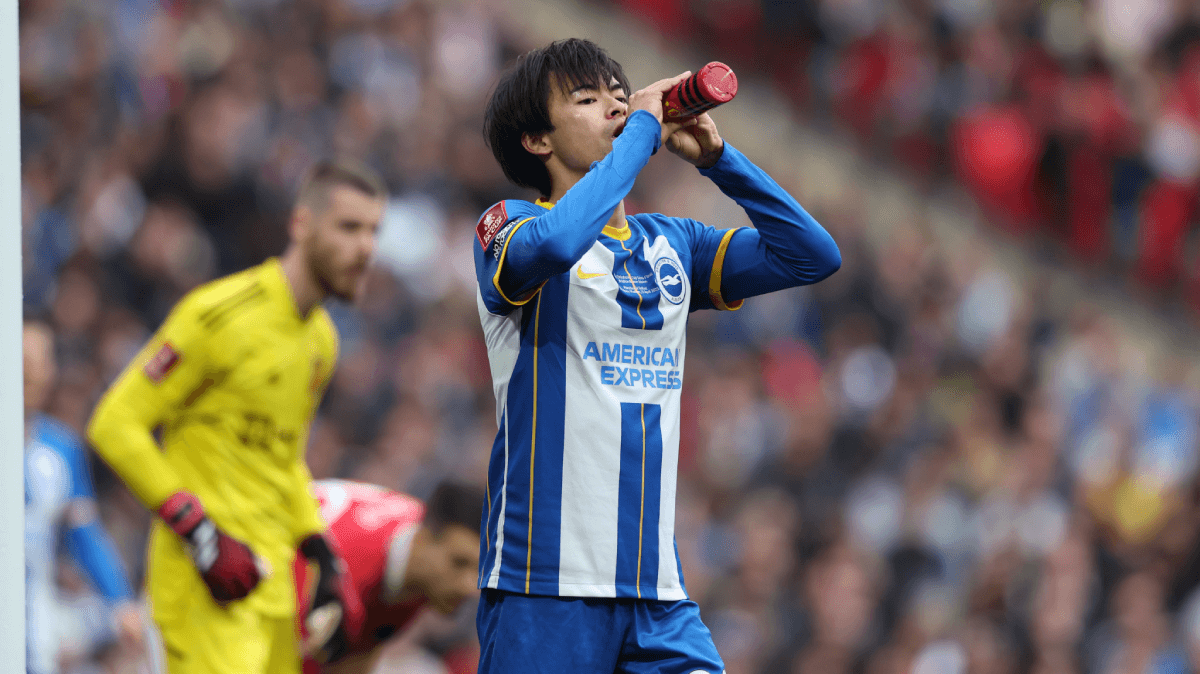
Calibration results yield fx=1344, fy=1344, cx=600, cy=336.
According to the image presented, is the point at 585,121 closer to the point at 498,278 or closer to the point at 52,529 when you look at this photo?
the point at 498,278

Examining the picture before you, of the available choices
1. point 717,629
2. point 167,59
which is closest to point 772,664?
point 717,629

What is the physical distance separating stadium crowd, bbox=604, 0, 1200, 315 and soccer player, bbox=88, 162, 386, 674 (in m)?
9.10

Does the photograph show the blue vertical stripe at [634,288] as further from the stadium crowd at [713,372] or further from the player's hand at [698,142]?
the stadium crowd at [713,372]

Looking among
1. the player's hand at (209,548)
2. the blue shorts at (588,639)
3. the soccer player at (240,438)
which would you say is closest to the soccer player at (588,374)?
the blue shorts at (588,639)

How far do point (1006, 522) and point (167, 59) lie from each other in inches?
266

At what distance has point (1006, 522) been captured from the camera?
32.7ft

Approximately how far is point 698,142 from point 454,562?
236 centimetres

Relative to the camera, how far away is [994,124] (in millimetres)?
13172

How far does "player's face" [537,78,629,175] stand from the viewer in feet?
10.2

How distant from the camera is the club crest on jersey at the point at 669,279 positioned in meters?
3.10

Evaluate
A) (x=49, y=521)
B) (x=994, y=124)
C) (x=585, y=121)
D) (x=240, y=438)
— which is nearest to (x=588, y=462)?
(x=585, y=121)

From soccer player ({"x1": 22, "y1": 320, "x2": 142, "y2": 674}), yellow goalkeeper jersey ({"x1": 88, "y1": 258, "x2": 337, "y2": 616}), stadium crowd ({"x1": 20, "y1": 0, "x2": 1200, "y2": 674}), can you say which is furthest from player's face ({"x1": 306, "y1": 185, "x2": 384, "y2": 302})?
stadium crowd ({"x1": 20, "y1": 0, "x2": 1200, "y2": 674})

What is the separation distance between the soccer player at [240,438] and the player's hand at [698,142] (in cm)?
192

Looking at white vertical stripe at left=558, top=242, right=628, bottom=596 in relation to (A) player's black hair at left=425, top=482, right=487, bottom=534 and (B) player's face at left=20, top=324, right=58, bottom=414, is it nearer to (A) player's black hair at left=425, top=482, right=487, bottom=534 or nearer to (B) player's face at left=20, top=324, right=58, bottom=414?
(A) player's black hair at left=425, top=482, right=487, bottom=534
